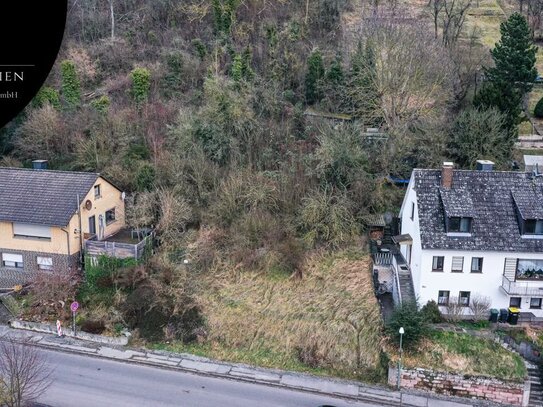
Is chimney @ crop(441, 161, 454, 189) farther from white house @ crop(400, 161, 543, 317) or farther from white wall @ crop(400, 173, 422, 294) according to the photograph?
white wall @ crop(400, 173, 422, 294)

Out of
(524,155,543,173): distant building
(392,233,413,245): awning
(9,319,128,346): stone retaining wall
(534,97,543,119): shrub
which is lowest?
(9,319,128,346): stone retaining wall

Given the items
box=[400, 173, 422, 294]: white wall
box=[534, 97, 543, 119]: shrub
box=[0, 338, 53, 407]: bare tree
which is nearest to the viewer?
box=[0, 338, 53, 407]: bare tree

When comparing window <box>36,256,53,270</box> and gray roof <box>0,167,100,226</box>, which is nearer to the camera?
gray roof <box>0,167,100,226</box>

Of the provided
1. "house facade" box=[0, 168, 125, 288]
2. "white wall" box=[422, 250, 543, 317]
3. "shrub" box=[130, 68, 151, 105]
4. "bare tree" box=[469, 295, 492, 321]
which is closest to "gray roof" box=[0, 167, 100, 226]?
"house facade" box=[0, 168, 125, 288]

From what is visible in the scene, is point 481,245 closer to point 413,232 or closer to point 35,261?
point 413,232

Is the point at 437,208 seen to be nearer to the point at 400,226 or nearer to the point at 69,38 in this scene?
the point at 400,226

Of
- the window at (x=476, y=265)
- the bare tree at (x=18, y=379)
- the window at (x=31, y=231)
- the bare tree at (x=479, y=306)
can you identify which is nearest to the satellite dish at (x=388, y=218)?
the window at (x=476, y=265)

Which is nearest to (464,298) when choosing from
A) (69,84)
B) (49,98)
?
(49,98)

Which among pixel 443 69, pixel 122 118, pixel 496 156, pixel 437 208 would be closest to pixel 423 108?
pixel 443 69
